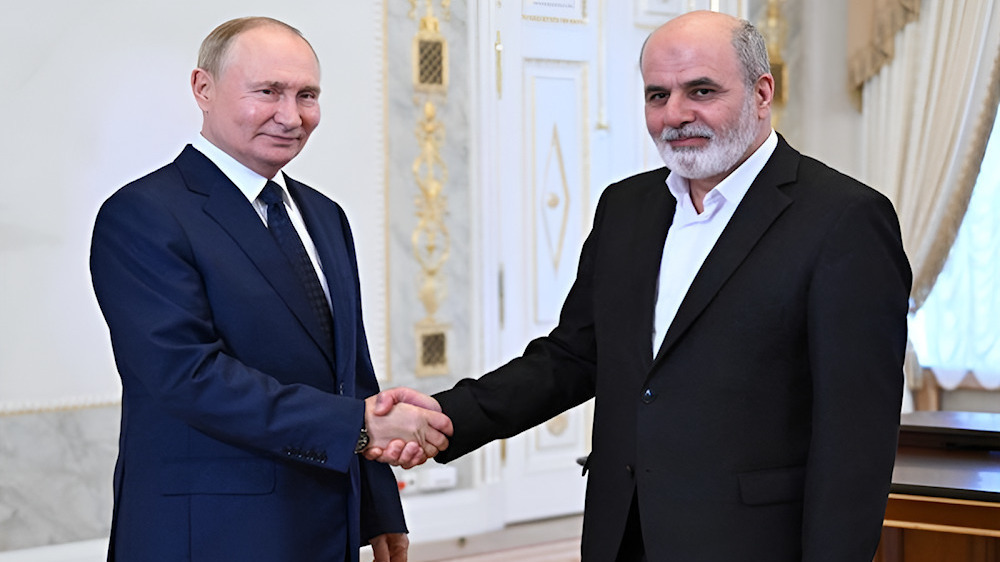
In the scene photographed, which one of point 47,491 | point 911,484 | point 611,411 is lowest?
point 47,491

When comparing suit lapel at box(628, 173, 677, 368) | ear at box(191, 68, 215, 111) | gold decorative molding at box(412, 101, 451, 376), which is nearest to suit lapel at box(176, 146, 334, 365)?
ear at box(191, 68, 215, 111)

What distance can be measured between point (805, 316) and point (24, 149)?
10.8 feet

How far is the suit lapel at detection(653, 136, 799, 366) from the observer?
1959 mm

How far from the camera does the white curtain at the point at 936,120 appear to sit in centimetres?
530

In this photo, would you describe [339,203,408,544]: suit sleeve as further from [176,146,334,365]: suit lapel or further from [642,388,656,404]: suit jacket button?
[642,388,656,404]: suit jacket button

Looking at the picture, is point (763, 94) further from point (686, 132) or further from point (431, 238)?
point (431, 238)

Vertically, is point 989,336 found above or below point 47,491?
above

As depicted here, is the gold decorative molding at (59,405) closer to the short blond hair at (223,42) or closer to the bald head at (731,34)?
the short blond hair at (223,42)

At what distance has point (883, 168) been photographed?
5.85 m

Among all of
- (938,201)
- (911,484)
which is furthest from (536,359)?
(938,201)

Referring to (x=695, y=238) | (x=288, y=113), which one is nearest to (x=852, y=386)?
(x=695, y=238)

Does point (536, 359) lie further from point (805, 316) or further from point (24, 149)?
point (24, 149)

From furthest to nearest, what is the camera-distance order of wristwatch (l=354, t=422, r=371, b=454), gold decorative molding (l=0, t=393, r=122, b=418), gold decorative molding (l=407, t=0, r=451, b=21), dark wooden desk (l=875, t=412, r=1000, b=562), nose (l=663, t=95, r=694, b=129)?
gold decorative molding (l=407, t=0, r=451, b=21), gold decorative molding (l=0, t=393, r=122, b=418), dark wooden desk (l=875, t=412, r=1000, b=562), wristwatch (l=354, t=422, r=371, b=454), nose (l=663, t=95, r=694, b=129)

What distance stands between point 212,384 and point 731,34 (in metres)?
1.18
